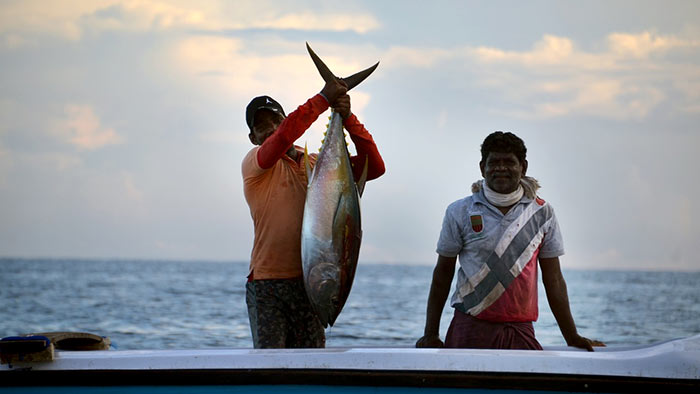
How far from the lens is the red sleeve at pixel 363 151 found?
4074mm

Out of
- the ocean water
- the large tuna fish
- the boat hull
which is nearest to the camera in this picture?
the boat hull

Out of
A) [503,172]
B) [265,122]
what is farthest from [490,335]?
[265,122]

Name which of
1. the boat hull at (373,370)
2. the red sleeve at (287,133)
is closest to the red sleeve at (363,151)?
the red sleeve at (287,133)

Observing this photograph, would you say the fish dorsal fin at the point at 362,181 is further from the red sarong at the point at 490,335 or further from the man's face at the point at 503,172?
the red sarong at the point at 490,335

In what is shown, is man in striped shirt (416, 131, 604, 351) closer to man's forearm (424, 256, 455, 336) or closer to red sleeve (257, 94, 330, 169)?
man's forearm (424, 256, 455, 336)

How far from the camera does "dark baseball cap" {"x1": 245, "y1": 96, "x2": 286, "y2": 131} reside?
13.2 feet

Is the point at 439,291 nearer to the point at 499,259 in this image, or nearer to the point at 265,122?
the point at 499,259

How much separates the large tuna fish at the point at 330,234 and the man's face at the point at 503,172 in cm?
63

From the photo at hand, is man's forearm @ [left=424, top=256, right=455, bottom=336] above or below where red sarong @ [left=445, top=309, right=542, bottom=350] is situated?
above

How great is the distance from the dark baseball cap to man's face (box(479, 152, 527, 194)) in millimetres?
1044

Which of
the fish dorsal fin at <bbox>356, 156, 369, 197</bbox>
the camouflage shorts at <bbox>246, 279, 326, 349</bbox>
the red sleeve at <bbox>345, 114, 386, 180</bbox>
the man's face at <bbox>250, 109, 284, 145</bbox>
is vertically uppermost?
the man's face at <bbox>250, 109, 284, 145</bbox>

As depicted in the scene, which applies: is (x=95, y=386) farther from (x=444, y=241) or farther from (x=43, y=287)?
(x=43, y=287)

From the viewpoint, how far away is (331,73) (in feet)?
13.1

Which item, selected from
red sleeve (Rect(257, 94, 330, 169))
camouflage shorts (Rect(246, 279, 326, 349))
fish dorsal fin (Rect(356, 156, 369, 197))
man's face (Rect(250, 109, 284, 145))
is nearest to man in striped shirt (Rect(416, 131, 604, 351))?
fish dorsal fin (Rect(356, 156, 369, 197))
